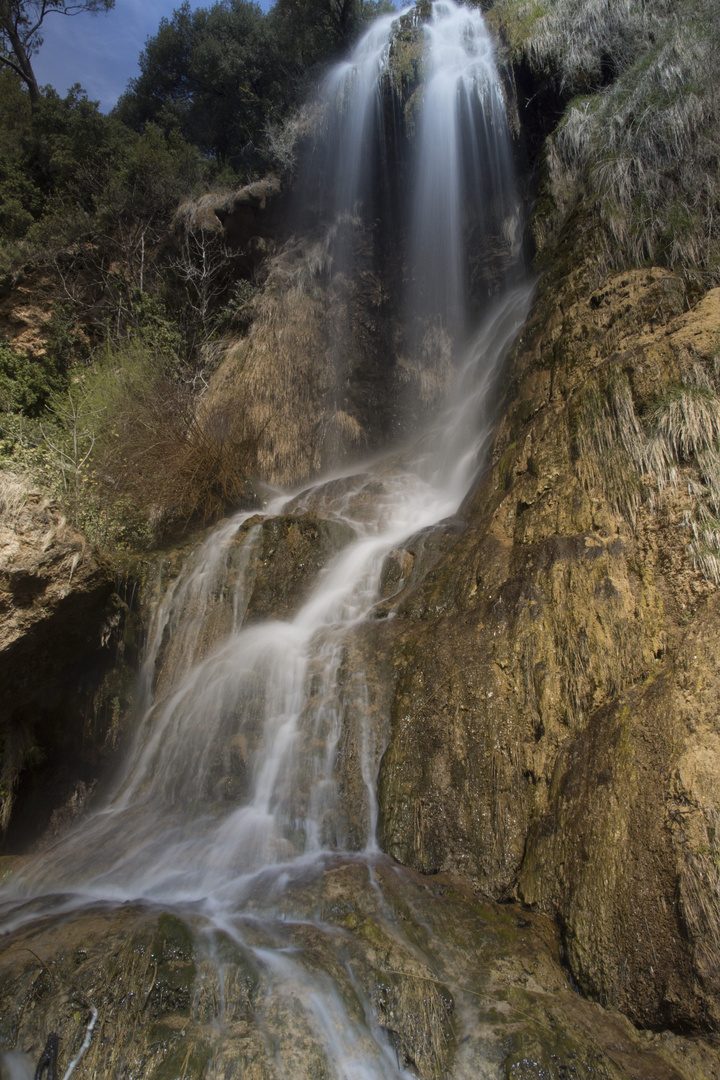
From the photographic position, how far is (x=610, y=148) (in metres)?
6.96

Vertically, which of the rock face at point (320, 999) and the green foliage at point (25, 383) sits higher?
the green foliage at point (25, 383)

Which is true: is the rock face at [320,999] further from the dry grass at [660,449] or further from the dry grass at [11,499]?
the dry grass at [11,499]

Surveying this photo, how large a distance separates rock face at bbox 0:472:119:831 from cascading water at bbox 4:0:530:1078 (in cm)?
82

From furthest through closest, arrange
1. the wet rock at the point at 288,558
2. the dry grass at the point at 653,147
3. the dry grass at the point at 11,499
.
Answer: the wet rock at the point at 288,558 → the dry grass at the point at 653,147 → the dry grass at the point at 11,499

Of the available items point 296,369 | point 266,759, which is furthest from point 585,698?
point 296,369

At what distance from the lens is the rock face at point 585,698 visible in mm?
3133

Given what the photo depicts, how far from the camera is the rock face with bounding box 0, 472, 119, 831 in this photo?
5.41 meters

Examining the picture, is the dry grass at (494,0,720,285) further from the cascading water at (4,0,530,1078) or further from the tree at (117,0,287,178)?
the tree at (117,0,287,178)

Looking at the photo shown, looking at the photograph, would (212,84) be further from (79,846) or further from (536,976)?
(536,976)

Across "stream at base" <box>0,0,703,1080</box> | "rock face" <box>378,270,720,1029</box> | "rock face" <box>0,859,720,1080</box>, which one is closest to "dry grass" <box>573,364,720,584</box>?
"rock face" <box>378,270,720,1029</box>

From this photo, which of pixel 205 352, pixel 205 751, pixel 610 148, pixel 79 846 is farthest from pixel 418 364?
pixel 79 846

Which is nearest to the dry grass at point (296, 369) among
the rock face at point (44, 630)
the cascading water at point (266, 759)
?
the cascading water at point (266, 759)

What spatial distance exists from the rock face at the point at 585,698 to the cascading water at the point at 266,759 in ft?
1.82

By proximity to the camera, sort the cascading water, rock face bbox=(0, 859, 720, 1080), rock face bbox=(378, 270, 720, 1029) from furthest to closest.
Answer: the cascading water
rock face bbox=(378, 270, 720, 1029)
rock face bbox=(0, 859, 720, 1080)
